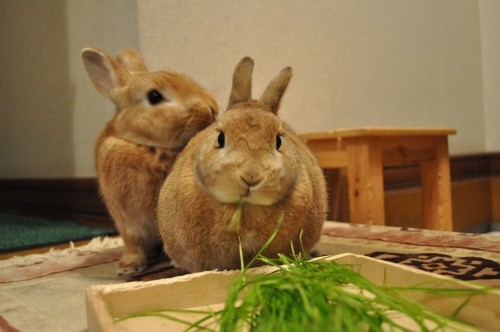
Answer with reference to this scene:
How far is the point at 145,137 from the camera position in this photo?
1.14 metres

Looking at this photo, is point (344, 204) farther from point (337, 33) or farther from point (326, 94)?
point (337, 33)

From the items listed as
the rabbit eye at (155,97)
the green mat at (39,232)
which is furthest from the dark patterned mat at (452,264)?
the green mat at (39,232)

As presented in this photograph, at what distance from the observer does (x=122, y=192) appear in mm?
1139

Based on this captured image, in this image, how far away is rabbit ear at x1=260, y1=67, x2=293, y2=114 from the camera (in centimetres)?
100

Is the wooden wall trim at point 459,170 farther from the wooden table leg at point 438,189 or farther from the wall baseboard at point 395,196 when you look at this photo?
the wooden table leg at point 438,189

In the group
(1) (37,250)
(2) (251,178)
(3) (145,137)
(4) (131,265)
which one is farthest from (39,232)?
(2) (251,178)

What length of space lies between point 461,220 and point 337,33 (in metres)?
1.58

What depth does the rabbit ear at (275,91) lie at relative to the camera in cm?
100

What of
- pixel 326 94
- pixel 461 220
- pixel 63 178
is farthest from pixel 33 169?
pixel 461 220

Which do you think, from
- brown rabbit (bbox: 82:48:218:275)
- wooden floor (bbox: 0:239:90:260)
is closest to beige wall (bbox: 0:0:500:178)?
wooden floor (bbox: 0:239:90:260)

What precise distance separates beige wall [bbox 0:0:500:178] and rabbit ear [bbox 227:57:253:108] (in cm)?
77

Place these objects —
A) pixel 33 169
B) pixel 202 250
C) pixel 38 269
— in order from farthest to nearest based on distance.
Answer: pixel 33 169, pixel 38 269, pixel 202 250

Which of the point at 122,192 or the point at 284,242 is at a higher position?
the point at 122,192

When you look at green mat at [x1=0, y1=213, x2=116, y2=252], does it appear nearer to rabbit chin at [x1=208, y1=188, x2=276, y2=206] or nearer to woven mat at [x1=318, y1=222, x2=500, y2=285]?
woven mat at [x1=318, y1=222, x2=500, y2=285]
